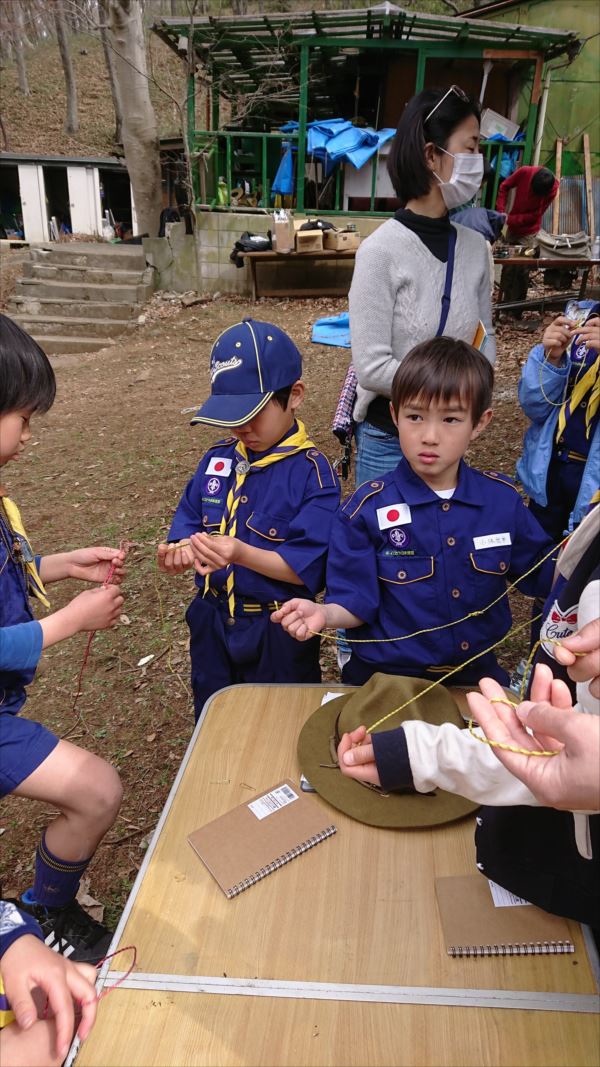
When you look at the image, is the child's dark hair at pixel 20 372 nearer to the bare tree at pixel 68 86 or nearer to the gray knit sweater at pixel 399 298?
the gray knit sweater at pixel 399 298

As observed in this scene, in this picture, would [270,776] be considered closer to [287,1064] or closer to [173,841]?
[173,841]

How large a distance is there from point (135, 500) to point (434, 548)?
4096 millimetres

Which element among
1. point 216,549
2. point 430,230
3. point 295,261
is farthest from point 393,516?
point 295,261

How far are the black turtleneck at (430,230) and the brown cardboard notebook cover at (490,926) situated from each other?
7.34 feet

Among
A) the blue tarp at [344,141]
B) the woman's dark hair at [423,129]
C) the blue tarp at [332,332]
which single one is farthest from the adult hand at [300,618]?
the blue tarp at [344,141]

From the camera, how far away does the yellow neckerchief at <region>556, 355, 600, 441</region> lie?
2.44 metres

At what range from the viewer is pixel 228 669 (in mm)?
2393

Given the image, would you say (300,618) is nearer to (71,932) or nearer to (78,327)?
(71,932)

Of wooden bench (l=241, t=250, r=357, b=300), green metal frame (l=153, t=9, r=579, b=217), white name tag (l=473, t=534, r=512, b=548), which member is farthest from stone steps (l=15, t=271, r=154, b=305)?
white name tag (l=473, t=534, r=512, b=548)

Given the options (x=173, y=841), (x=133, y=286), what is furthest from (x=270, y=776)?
(x=133, y=286)

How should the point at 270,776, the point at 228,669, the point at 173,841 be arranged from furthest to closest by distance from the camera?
the point at 228,669 → the point at 270,776 → the point at 173,841

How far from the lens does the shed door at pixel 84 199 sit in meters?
19.6

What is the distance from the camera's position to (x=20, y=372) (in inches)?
69.0

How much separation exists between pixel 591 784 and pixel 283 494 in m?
1.51
